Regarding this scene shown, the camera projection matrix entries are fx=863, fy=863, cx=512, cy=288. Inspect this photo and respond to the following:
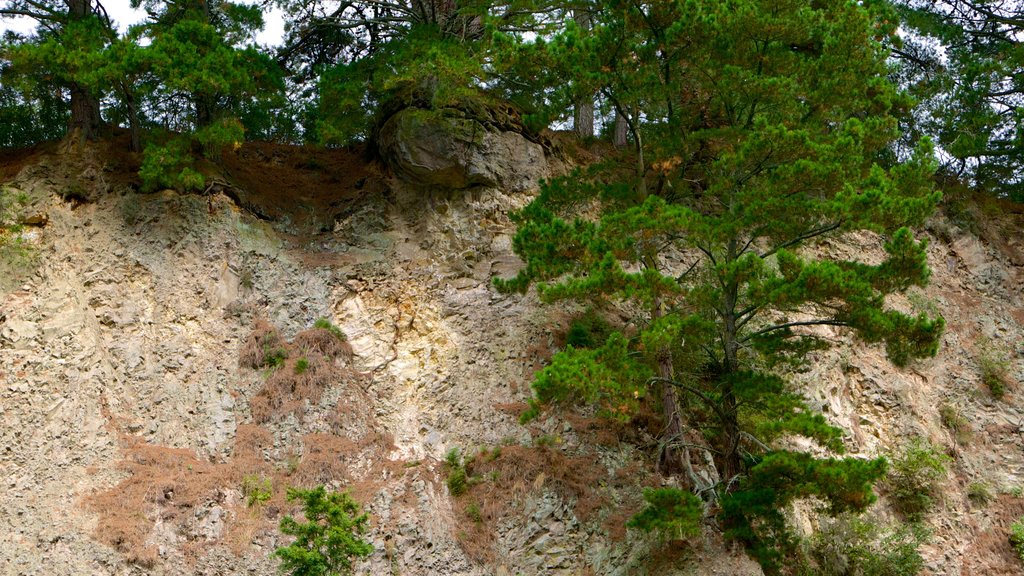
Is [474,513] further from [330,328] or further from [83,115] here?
[83,115]

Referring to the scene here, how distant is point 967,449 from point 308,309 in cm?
1260

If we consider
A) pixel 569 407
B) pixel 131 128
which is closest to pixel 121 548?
pixel 569 407

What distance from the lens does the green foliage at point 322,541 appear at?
1075cm

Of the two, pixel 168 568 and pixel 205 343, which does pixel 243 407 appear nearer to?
pixel 205 343

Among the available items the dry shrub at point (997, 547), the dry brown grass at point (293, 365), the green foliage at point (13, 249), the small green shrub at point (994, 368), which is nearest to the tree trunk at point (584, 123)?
the dry brown grass at point (293, 365)

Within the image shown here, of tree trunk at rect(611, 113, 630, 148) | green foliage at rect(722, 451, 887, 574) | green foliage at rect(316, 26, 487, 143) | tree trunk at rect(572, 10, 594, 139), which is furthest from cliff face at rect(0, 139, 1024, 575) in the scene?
tree trunk at rect(611, 113, 630, 148)

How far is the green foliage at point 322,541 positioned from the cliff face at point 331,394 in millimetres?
1764

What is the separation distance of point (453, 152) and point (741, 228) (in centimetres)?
728

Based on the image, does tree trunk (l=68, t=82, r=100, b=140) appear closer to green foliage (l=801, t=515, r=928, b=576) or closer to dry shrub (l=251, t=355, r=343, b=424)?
dry shrub (l=251, t=355, r=343, b=424)

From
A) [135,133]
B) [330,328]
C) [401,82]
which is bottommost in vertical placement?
[330,328]

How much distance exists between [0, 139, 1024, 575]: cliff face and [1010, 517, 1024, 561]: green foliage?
0.19m

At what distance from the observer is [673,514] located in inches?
442

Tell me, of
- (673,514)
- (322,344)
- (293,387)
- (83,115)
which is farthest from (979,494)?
(83,115)

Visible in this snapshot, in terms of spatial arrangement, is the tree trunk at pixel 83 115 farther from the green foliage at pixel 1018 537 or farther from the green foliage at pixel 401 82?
the green foliage at pixel 1018 537
